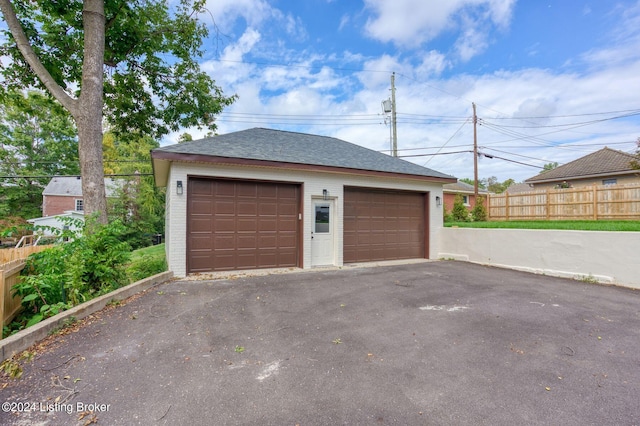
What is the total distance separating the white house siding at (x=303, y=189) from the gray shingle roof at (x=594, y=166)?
42.6 ft

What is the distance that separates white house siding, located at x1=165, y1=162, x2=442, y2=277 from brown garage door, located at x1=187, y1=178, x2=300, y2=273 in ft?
0.74

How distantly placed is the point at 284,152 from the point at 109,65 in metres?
6.08

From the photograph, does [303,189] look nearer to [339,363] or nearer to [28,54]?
[339,363]

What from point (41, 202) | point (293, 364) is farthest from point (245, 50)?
point (41, 202)

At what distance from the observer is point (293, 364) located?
2.88 meters

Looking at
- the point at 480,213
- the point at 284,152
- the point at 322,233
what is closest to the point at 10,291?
the point at 284,152

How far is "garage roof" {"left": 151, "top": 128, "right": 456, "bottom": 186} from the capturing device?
671cm

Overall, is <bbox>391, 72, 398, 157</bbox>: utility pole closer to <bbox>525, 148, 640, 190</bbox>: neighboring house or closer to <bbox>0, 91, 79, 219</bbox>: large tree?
<bbox>525, 148, 640, 190</bbox>: neighboring house

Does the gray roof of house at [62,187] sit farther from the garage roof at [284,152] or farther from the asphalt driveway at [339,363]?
the asphalt driveway at [339,363]

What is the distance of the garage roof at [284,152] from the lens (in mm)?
6711

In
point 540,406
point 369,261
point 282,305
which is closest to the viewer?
point 540,406

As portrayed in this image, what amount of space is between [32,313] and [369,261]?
7785mm

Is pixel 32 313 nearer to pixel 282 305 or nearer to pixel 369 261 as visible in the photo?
pixel 282 305

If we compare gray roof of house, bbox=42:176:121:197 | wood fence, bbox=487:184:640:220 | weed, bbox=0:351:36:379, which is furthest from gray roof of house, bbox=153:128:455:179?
gray roof of house, bbox=42:176:121:197
